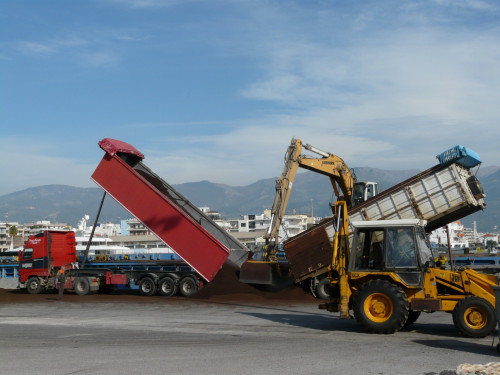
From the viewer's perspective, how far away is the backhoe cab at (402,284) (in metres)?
12.7

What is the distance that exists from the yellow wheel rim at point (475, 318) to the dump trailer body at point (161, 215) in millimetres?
11824

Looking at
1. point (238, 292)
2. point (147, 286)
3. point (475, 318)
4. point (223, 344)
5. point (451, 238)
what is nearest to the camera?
point (223, 344)

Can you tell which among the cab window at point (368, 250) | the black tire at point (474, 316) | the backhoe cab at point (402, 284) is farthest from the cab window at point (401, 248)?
the black tire at point (474, 316)

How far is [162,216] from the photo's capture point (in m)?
23.5

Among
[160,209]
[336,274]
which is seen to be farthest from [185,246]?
[336,274]

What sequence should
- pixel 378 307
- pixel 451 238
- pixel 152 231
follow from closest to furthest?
pixel 378 307, pixel 152 231, pixel 451 238

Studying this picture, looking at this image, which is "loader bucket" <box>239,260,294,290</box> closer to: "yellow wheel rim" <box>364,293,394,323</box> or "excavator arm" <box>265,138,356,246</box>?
"excavator arm" <box>265,138,356,246</box>

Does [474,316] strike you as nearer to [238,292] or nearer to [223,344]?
[223,344]

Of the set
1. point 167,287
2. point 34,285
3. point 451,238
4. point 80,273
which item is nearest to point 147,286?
point 167,287

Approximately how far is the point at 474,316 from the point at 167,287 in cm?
1565

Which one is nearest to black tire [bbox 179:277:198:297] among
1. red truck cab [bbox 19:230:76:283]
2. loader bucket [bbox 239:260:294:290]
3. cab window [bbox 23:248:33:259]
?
loader bucket [bbox 239:260:294:290]

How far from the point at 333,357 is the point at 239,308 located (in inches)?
405

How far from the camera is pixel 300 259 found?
2195cm

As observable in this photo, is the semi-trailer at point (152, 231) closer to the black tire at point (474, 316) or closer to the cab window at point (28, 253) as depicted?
the cab window at point (28, 253)
